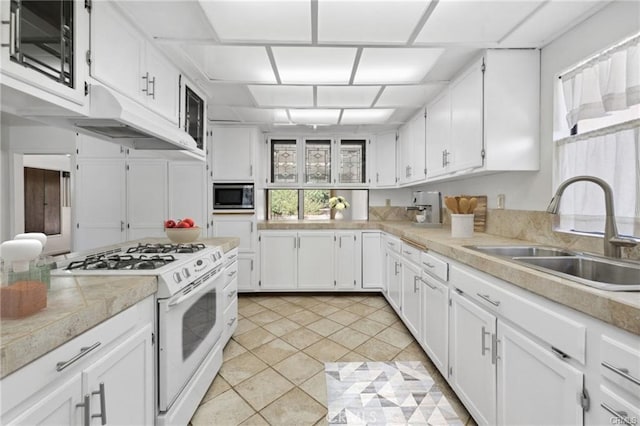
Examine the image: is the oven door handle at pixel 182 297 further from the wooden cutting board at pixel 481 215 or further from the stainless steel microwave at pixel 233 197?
the wooden cutting board at pixel 481 215

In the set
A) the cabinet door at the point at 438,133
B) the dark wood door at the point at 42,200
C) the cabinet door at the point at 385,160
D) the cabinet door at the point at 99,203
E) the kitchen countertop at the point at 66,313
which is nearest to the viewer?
the kitchen countertop at the point at 66,313

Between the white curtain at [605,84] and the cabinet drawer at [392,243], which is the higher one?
the white curtain at [605,84]

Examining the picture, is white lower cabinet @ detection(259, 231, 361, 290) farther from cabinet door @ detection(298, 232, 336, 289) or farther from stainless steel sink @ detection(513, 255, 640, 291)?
stainless steel sink @ detection(513, 255, 640, 291)

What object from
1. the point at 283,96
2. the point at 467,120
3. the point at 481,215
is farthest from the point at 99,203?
the point at 481,215

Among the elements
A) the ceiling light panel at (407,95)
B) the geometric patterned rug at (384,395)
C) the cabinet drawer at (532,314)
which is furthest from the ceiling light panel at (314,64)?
the geometric patterned rug at (384,395)

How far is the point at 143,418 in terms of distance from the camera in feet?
4.23

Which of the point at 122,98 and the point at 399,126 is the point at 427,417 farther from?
the point at 399,126

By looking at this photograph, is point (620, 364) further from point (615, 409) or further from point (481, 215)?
point (481, 215)

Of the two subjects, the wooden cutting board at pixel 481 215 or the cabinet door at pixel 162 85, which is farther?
the wooden cutting board at pixel 481 215

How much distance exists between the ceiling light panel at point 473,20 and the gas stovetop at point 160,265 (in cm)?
196

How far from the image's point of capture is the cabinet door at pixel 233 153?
3.95 metres

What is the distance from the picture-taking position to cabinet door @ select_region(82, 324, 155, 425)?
972 mm

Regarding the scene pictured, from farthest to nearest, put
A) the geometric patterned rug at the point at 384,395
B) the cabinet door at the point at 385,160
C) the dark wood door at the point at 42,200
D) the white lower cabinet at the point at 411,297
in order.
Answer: the dark wood door at the point at 42,200
the cabinet door at the point at 385,160
the white lower cabinet at the point at 411,297
the geometric patterned rug at the point at 384,395

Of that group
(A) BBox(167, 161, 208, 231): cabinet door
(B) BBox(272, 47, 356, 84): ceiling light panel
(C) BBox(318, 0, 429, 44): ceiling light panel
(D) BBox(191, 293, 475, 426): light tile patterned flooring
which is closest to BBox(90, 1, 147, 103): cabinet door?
(B) BBox(272, 47, 356, 84): ceiling light panel
